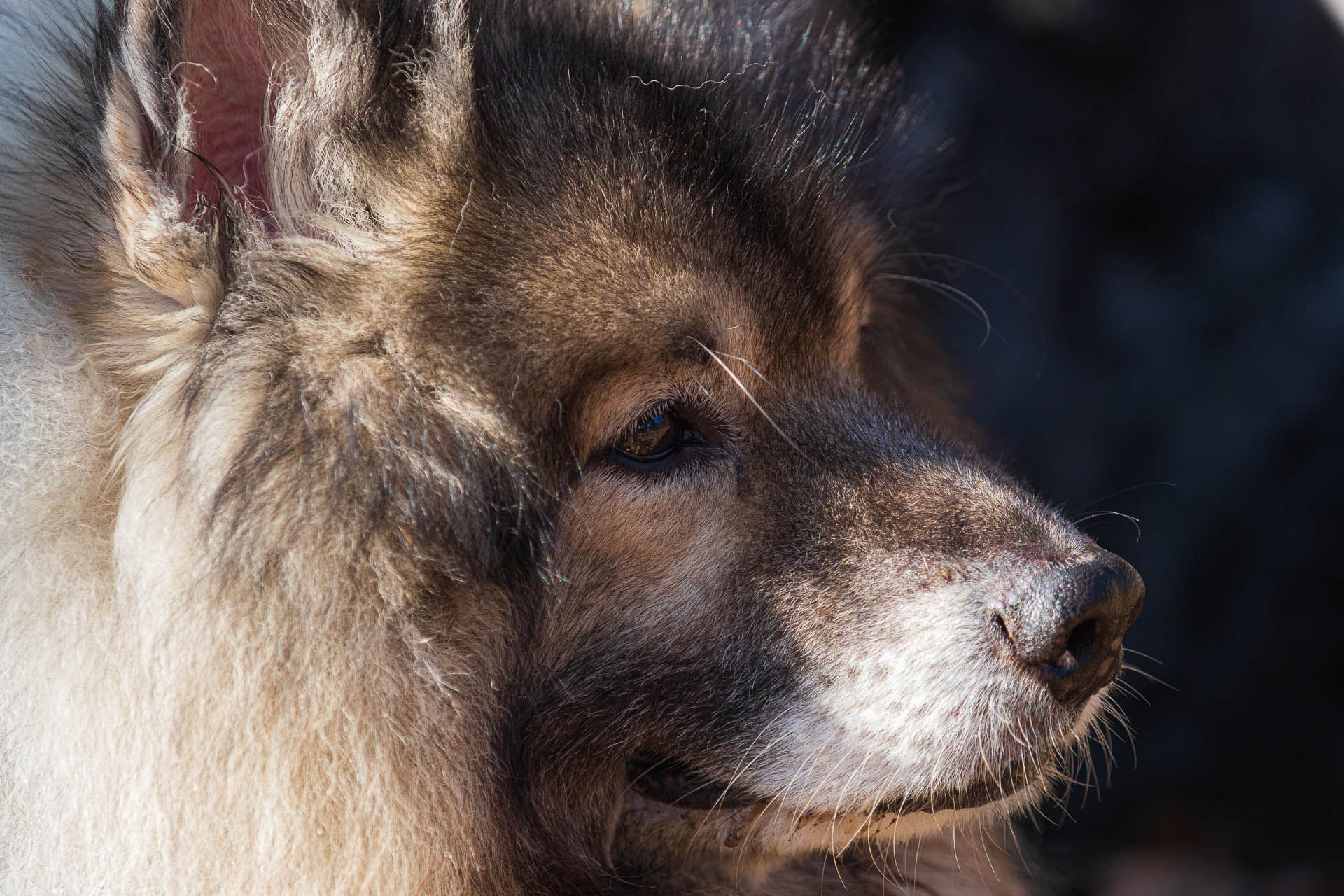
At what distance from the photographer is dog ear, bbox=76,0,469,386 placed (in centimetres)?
157

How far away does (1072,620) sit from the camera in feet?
5.52

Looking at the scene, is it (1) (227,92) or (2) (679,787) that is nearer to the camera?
(1) (227,92)

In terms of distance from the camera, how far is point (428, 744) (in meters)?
1.71

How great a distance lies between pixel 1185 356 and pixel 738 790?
8.74 feet

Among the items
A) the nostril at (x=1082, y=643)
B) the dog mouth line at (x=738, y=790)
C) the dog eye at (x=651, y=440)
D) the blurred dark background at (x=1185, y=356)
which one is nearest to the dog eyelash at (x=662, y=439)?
the dog eye at (x=651, y=440)

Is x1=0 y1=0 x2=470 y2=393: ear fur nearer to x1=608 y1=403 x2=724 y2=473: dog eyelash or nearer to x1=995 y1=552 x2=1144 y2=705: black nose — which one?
x1=608 y1=403 x2=724 y2=473: dog eyelash

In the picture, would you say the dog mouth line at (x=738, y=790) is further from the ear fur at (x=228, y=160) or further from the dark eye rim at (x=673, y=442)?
the ear fur at (x=228, y=160)

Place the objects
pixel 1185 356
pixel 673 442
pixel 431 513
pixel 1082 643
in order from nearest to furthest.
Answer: pixel 431 513 → pixel 1082 643 → pixel 673 442 → pixel 1185 356

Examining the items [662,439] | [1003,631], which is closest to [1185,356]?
[1003,631]

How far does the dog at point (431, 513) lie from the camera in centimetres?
163

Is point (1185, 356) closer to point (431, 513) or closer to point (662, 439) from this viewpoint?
point (662, 439)

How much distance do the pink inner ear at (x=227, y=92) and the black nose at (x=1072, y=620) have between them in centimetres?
127

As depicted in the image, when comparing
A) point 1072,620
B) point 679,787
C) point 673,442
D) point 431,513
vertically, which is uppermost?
point 1072,620

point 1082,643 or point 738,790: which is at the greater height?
point 1082,643
